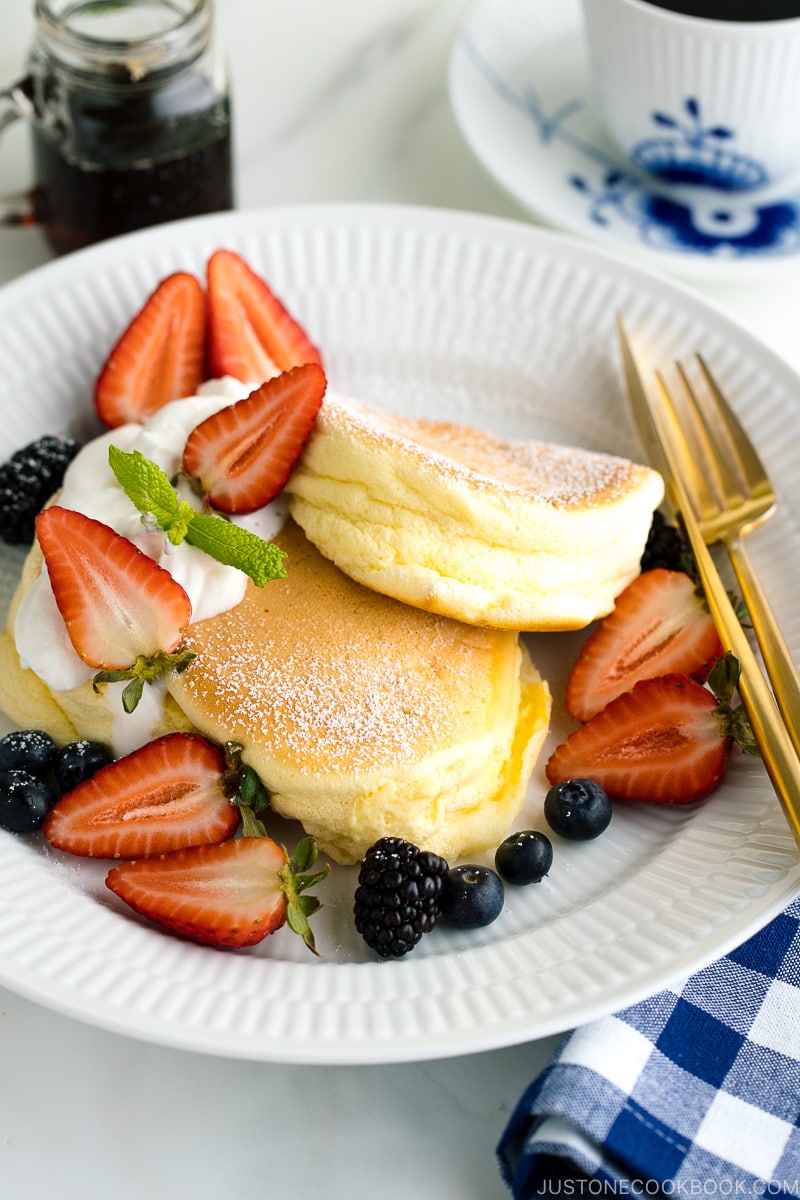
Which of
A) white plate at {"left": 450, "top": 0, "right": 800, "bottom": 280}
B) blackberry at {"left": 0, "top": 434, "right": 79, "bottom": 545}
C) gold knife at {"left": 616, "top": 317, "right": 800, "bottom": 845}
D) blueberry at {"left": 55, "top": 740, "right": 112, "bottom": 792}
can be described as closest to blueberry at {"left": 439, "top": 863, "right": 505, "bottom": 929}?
gold knife at {"left": 616, "top": 317, "right": 800, "bottom": 845}

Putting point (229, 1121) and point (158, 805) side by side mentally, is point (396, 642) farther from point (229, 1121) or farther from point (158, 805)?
point (229, 1121)

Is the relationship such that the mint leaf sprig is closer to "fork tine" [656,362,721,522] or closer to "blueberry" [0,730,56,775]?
"blueberry" [0,730,56,775]

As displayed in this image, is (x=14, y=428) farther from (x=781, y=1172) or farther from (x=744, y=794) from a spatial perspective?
(x=781, y=1172)

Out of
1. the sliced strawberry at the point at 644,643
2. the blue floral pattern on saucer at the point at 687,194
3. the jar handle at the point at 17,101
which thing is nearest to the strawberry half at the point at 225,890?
the sliced strawberry at the point at 644,643

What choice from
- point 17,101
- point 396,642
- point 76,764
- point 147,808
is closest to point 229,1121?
point 147,808

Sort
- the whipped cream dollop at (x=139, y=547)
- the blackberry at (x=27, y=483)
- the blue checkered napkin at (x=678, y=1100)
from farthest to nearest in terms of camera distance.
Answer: the blackberry at (x=27, y=483)
the whipped cream dollop at (x=139, y=547)
the blue checkered napkin at (x=678, y=1100)

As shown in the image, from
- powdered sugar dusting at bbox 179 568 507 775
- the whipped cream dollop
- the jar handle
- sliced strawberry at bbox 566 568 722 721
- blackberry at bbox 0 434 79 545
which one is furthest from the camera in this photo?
the jar handle

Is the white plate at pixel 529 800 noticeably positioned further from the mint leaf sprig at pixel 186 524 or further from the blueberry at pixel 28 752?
the mint leaf sprig at pixel 186 524
